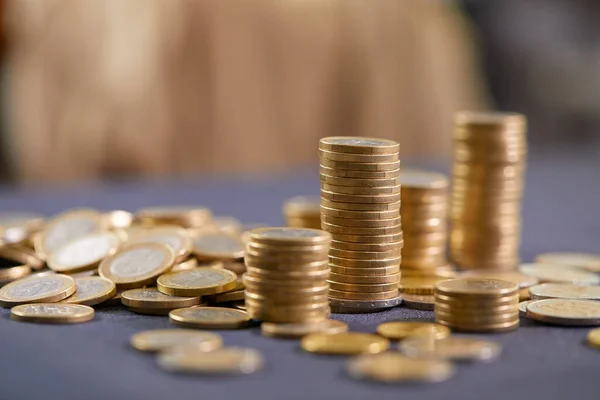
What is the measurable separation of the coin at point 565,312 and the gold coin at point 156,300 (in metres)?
0.62

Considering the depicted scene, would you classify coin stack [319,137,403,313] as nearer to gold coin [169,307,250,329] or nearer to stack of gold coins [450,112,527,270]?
gold coin [169,307,250,329]

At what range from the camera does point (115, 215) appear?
2361mm

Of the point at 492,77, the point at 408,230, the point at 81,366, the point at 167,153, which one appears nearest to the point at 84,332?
the point at 81,366

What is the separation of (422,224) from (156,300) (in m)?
0.67

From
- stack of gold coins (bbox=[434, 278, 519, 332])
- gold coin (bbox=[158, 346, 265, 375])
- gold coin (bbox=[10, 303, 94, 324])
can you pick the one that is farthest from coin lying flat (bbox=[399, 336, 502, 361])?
gold coin (bbox=[10, 303, 94, 324])

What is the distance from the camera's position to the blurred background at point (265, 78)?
4410 mm

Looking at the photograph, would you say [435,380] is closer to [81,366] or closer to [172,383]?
[172,383]

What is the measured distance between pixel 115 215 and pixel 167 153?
2.39 meters

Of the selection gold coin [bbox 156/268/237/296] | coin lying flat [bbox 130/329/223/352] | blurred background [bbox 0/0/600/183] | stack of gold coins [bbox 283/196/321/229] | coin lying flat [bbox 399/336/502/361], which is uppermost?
blurred background [bbox 0/0/600/183]

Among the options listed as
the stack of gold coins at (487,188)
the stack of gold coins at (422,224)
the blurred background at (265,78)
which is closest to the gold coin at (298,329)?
the stack of gold coins at (422,224)

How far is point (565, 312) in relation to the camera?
1.67 meters

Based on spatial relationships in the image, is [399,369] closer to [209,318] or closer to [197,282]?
[209,318]

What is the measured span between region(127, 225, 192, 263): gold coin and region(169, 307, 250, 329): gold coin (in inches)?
11.1

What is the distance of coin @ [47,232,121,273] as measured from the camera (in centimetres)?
196
